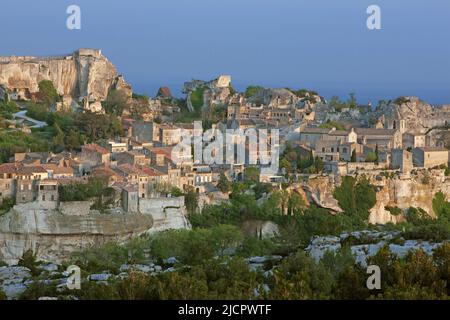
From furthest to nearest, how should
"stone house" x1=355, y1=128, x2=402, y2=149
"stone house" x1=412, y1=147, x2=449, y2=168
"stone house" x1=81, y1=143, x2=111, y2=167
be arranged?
"stone house" x1=355, y1=128, x2=402, y2=149, "stone house" x1=412, y1=147, x2=449, y2=168, "stone house" x1=81, y1=143, x2=111, y2=167

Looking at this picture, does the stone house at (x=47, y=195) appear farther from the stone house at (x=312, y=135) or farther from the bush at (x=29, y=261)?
the stone house at (x=312, y=135)

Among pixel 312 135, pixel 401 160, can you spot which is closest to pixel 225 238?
pixel 401 160

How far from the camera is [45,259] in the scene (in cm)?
3186

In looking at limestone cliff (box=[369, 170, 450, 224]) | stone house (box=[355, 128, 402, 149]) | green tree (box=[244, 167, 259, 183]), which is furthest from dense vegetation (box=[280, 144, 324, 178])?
stone house (box=[355, 128, 402, 149])

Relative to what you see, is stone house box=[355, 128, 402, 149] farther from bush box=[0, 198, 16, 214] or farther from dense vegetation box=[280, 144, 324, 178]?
bush box=[0, 198, 16, 214]

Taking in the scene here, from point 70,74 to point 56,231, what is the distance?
20.3 meters

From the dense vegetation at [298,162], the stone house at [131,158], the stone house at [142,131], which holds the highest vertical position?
the stone house at [142,131]

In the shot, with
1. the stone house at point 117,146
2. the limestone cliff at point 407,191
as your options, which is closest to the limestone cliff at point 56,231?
the stone house at point 117,146

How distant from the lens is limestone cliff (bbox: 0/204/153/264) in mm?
32125

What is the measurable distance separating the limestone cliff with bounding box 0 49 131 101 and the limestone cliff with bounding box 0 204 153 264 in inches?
691

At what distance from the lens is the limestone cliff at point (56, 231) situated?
32.1 meters

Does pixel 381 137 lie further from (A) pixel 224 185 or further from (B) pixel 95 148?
(B) pixel 95 148

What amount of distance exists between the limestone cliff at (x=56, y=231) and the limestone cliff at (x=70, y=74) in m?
17.5
